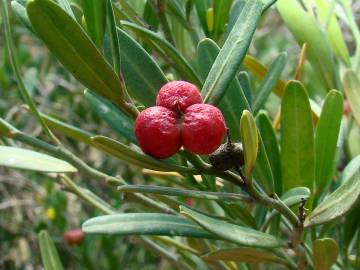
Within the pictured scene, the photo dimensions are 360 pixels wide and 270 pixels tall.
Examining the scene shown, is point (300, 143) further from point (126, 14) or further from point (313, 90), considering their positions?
point (313, 90)

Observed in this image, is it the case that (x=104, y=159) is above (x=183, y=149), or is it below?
below

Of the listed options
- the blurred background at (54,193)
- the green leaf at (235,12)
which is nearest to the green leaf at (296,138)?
the green leaf at (235,12)

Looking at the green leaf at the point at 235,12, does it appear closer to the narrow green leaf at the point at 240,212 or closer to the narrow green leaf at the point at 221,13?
the narrow green leaf at the point at 221,13

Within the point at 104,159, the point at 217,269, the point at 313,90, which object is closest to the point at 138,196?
the point at 217,269

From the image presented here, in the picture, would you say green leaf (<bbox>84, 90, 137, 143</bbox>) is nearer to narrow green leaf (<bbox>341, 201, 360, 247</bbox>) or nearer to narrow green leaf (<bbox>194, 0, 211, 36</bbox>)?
narrow green leaf (<bbox>194, 0, 211, 36</bbox>)

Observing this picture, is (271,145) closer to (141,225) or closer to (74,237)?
(141,225)
